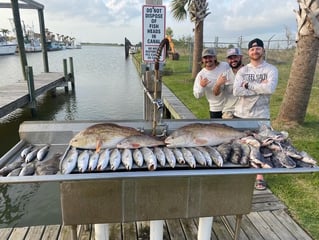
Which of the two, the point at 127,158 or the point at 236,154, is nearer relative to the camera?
the point at 127,158

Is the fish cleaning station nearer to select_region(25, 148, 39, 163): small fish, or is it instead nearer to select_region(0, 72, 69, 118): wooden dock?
select_region(25, 148, 39, 163): small fish

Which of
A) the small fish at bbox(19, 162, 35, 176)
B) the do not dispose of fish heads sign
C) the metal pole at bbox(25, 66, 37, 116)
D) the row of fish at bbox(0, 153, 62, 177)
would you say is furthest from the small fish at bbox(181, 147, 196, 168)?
the metal pole at bbox(25, 66, 37, 116)

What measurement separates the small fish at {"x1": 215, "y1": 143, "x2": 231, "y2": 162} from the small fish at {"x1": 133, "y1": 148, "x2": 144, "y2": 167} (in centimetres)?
57

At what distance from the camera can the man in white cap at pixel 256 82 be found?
9.31 feet

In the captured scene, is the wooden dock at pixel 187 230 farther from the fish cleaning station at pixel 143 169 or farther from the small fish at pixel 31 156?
the small fish at pixel 31 156

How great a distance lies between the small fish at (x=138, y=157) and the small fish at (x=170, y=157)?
0.56 feet

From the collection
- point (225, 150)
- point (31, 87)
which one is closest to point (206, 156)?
point (225, 150)

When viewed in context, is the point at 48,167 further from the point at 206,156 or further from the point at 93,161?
the point at 206,156

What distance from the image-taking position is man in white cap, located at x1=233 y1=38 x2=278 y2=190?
9.31 ft

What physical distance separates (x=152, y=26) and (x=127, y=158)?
7.50ft

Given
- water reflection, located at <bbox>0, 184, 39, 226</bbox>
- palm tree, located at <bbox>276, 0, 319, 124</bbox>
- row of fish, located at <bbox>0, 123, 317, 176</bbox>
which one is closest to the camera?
row of fish, located at <bbox>0, 123, 317, 176</bbox>

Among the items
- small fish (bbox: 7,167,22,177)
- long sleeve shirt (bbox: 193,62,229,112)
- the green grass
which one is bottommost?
the green grass

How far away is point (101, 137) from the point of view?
6.20 feet

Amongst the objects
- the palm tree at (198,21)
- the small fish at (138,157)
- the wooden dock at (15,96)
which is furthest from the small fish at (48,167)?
the palm tree at (198,21)
